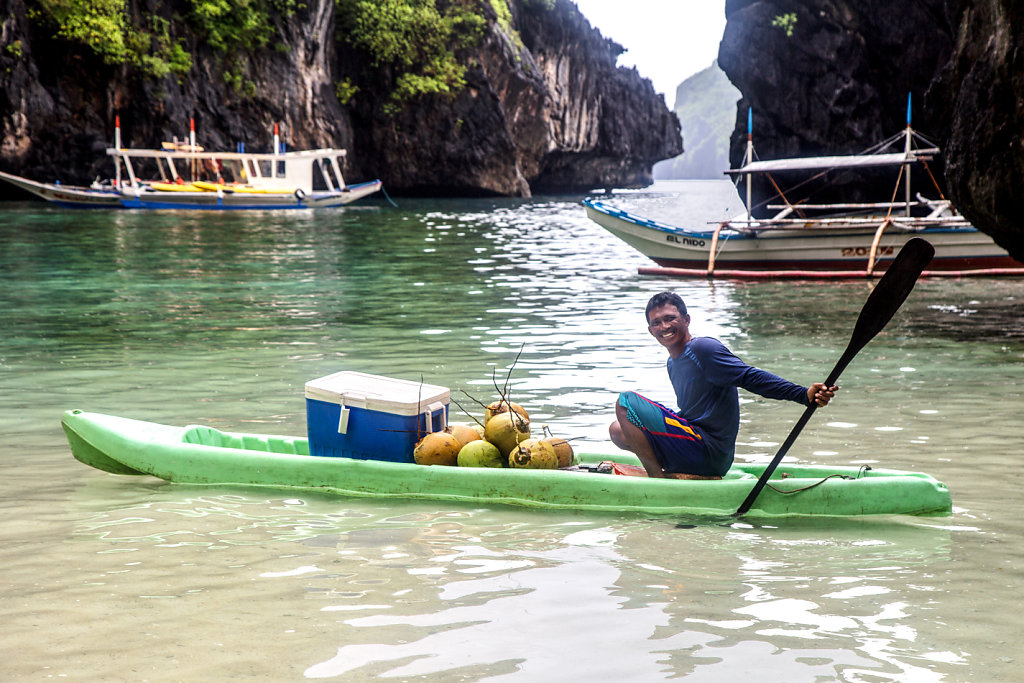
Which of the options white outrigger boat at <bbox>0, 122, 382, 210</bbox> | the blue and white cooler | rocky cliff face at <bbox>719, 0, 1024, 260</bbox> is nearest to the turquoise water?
the blue and white cooler

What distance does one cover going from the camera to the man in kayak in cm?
566

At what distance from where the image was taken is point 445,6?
6244 cm

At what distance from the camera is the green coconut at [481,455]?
6.27m

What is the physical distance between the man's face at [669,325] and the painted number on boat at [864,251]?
15.1 metres

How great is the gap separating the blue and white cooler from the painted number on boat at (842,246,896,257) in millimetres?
15032

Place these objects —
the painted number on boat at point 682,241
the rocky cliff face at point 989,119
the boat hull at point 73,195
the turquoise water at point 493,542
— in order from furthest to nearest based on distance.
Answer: the boat hull at point 73,195 → the painted number on boat at point 682,241 → the rocky cliff face at point 989,119 → the turquoise water at point 493,542

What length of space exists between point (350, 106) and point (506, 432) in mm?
56649

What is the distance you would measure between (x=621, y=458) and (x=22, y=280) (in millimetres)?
15147

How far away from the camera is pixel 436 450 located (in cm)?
628

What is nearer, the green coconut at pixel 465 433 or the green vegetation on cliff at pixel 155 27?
the green coconut at pixel 465 433

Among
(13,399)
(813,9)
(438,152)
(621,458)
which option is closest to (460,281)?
(13,399)

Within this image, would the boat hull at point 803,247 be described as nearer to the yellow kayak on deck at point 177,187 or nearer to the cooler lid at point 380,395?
the cooler lid at point 380,395

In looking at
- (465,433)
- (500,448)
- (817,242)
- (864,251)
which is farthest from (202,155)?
(500,448)

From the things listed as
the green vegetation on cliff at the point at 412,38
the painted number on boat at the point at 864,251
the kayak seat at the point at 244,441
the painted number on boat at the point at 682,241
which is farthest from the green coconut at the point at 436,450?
the green vegetation on cliff at the point at 412,38
